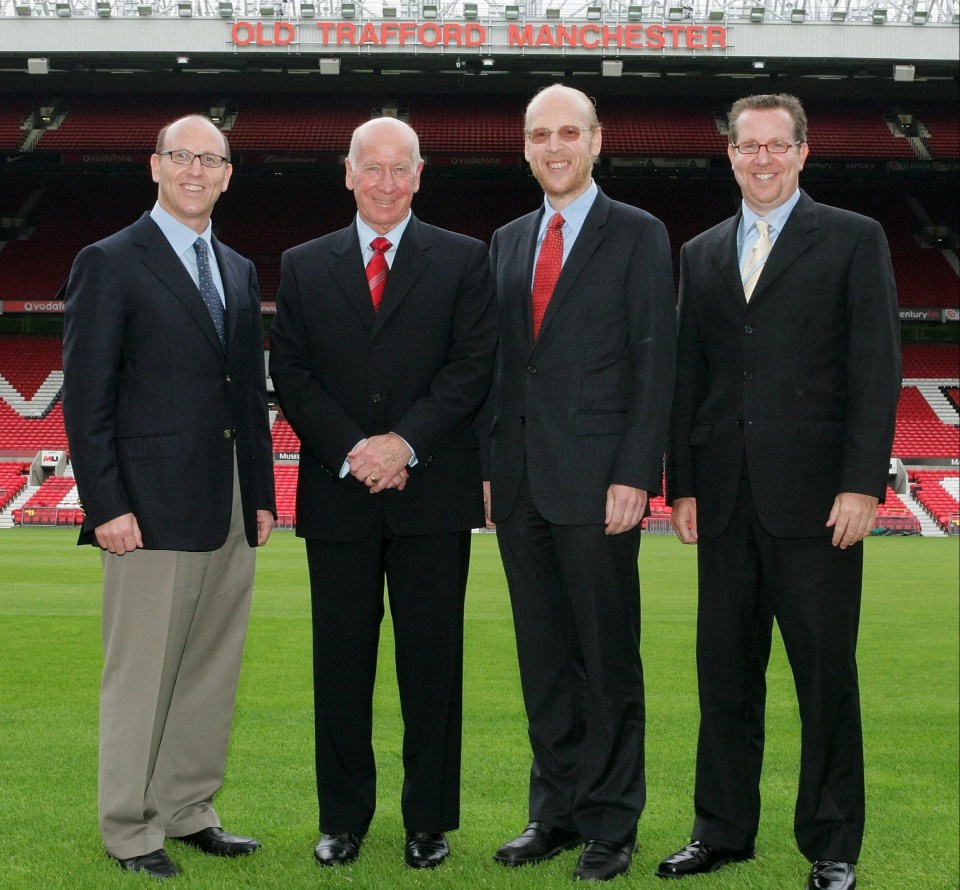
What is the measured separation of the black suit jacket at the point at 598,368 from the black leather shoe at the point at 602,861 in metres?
0.85

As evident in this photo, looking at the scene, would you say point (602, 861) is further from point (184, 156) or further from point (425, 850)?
point (184, 156)

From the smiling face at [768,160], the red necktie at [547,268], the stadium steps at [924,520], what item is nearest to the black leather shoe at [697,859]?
the red necktie at [547,268]

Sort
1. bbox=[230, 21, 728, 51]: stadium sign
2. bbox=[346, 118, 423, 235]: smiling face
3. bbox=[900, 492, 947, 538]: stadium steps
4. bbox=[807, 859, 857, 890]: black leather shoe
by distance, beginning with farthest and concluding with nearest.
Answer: bbox=[230, 21, 728, 51]: stadium sign
bbox=[900, 492, 947, 538]: stadium steps
bbox=[346, 118, 423, 235]: smiling face
bbox=[807, 859, 857, 890]: black leather shoe

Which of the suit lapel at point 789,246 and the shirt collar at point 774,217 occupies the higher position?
the shirt collar at point 774,217

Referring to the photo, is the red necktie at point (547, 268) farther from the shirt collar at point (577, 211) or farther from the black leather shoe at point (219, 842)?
the black leather shoe at point (219, 842)

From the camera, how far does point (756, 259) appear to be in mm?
3033

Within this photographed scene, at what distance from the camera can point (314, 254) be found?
10.3 feet

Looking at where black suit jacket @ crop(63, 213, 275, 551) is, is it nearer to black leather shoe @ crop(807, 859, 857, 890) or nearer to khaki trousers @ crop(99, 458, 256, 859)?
khaki trousers @ crop(99, 458, 256, 859)

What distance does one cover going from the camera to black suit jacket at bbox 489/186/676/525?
2.93m

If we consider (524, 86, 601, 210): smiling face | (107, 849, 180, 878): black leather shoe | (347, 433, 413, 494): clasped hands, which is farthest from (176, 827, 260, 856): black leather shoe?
(524, 86, 601, 210): smiling face

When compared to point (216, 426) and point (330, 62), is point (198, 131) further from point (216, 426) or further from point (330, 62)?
point (330, 62)

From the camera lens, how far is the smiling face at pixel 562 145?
3.02 metres

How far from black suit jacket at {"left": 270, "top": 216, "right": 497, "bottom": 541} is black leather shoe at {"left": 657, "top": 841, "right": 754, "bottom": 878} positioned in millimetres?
1037

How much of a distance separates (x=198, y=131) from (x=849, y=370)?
187 cm
